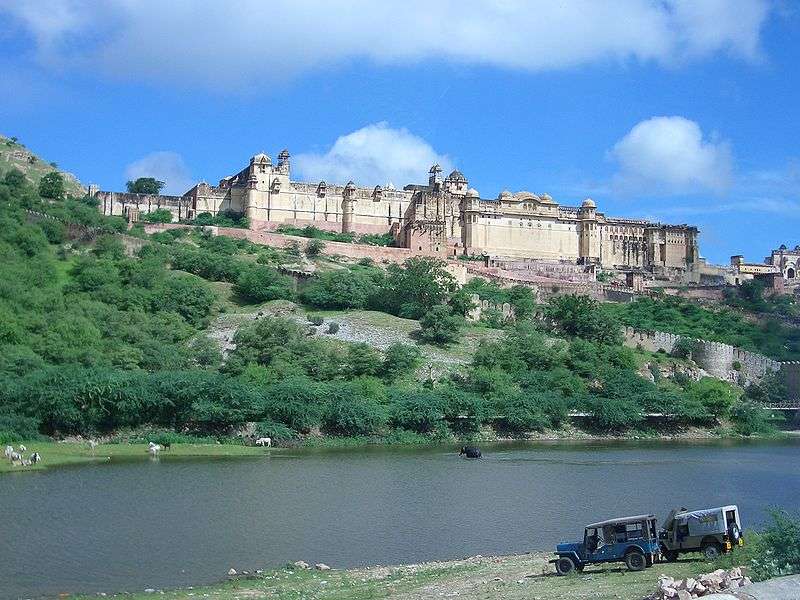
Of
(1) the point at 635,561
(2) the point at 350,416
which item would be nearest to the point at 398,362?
A: (2) the point at 350,416

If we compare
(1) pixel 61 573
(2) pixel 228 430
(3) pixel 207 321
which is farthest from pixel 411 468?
(3) pixel 207 321

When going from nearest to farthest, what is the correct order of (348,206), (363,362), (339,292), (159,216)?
1. (363,362)
2. (339,292)
3. (159,216)
4. (348,206)

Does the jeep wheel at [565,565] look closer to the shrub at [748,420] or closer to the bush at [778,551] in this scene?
the bush at [778,551]

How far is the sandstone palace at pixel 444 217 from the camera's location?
2958 inches

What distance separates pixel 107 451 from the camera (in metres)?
33.9

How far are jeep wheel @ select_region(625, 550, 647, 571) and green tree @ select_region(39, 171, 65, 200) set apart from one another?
60.3 meters

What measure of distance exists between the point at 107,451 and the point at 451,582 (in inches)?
815

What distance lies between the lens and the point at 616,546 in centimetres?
1594

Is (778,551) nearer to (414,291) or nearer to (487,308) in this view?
(414,291)

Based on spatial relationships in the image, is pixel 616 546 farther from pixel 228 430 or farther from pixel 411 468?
pixel 228 430

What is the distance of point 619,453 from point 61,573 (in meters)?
26.1

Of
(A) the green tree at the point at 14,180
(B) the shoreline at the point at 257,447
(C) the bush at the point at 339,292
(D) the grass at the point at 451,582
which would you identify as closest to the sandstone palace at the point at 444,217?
(A) the green tree at the point at 14,180

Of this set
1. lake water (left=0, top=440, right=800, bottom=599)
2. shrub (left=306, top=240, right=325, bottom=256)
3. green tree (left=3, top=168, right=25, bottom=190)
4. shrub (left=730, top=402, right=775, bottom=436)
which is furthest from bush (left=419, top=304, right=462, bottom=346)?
green tree (left=3, top=168, right=25, bottom=190)

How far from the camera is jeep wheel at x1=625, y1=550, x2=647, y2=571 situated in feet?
51.5
